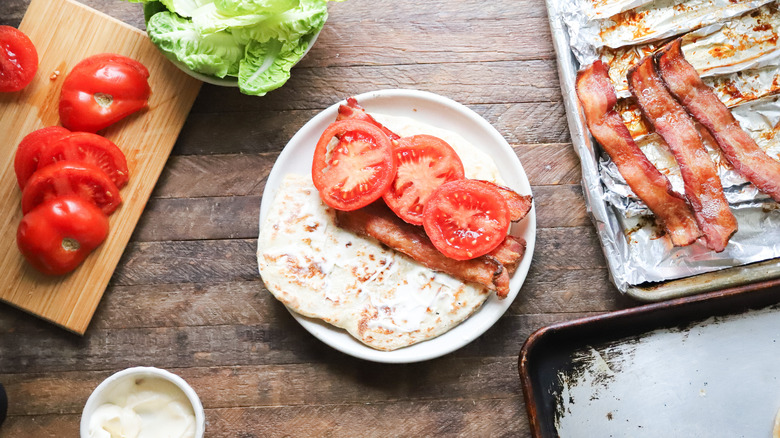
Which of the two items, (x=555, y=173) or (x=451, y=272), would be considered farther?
(x=555, y=173)

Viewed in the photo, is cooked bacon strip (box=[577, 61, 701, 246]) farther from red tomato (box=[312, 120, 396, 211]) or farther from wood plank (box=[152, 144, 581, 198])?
wood plank (box=[152, 144, 581, 198])

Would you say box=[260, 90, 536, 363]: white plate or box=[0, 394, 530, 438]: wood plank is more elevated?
box=[260, 90, 536, 363]: white plate

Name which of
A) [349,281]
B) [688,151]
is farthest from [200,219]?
[688,151]

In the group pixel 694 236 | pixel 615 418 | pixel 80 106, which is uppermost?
pixel 80 106

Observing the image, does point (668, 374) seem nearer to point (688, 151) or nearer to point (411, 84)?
point (688, 151)

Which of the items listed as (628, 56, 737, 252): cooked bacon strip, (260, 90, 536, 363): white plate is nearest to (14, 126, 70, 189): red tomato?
(260, 90, 536, 363): white plate

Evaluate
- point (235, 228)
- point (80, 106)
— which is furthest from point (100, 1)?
point (235, 228)

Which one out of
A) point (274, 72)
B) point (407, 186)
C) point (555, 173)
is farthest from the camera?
point (555, 173)

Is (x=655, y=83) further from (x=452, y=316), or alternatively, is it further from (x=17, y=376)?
(x=17, y=376)
